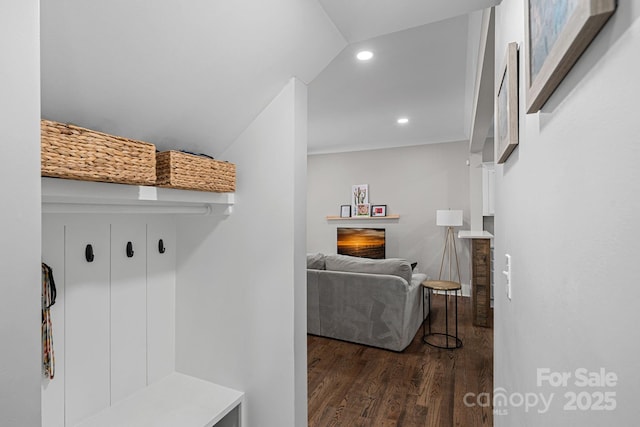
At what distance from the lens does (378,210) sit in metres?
6.37

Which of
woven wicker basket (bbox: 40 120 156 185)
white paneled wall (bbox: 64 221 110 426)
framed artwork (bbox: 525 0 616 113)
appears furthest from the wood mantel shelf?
framed artwork (bbox: 525 0 616 113)

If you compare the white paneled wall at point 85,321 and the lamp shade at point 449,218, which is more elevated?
the lamp shade at point 449,218

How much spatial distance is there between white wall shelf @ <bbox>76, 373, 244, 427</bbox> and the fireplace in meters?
4.64

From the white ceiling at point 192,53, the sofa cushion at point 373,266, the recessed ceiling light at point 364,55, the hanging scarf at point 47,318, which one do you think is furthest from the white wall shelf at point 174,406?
the recessed ceiling light at point 364,55

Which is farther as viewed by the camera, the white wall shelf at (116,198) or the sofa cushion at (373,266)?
the sofa cushion at (373,266)

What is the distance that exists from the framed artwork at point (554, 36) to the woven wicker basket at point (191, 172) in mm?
1283

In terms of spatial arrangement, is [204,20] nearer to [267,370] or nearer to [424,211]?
[267,370]

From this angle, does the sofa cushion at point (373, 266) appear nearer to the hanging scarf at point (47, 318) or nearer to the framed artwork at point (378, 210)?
the hanging scarf at point (47, 318)

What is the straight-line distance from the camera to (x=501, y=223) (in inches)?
52.1

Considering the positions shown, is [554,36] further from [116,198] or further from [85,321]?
[85,321]

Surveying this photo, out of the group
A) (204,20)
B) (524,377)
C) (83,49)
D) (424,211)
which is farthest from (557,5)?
(424,211)

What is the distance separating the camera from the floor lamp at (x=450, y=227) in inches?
210

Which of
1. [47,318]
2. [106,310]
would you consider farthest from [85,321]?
[47,318]

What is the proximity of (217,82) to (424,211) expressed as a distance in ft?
16.8
